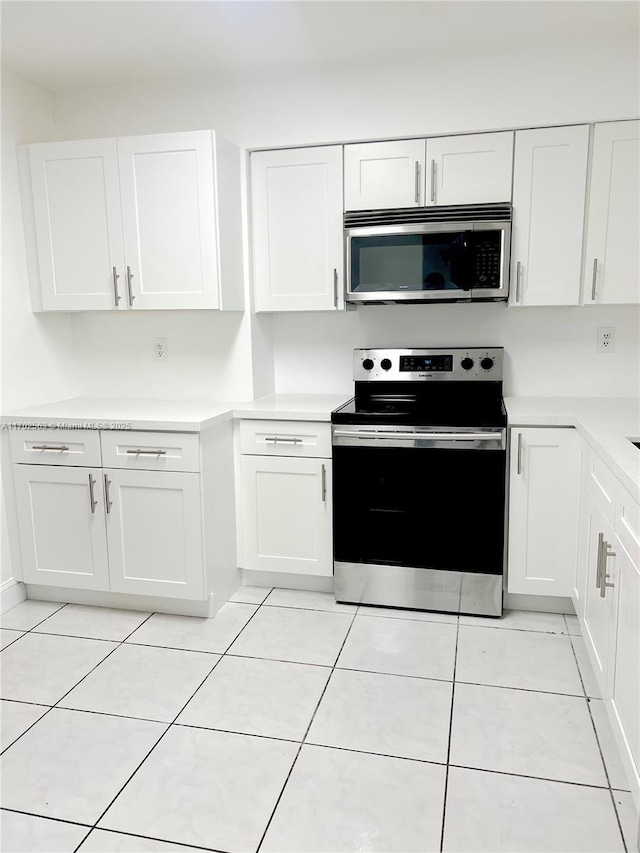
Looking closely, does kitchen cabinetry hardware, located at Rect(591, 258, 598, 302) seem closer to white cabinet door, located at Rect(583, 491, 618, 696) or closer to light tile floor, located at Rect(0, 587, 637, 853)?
white cabinet door, located at Rect(583, 491, 618, 696)

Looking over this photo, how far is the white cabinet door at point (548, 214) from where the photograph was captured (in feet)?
8.74

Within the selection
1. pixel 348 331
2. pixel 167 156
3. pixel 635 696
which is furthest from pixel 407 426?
pixel 167 156

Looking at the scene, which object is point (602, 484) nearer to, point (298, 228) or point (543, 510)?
point (543, 510)

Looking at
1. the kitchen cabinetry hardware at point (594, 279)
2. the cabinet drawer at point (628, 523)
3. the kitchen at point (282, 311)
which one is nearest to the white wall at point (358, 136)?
the kitchen at point (282, 311)

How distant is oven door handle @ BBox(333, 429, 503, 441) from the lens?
101 inches

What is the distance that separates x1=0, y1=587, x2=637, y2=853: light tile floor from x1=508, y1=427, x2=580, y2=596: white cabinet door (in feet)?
0.64

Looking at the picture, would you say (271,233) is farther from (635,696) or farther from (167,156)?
(635,696)

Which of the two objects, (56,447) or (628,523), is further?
(56,447)

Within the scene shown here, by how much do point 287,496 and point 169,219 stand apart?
1359 mm

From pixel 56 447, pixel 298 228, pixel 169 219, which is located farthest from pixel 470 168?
pixel 56 447

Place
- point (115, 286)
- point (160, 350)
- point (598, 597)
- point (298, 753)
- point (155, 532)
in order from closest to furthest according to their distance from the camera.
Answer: point (298, 753)
point (598, 597)
point (155, 532)
point (115, 286)
point (160, 350)

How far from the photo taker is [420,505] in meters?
2.69

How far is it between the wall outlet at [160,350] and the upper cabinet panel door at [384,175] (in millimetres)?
1159

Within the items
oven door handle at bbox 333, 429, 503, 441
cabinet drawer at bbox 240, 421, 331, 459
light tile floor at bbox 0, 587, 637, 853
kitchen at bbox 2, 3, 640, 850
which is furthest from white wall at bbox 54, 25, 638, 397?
light tile floor at bbox 0, 587, 637, 853
